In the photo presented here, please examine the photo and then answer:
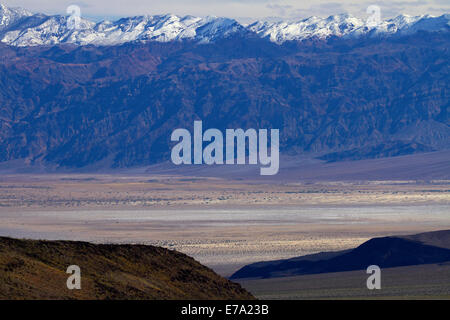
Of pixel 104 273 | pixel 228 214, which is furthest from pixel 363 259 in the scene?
pixel 228 214

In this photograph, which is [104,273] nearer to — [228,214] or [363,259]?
[363,259]

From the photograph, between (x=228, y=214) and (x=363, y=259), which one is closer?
(x=363, y=259)

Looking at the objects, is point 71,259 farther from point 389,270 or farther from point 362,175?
point 362,175

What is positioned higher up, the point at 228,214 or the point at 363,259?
the point at 363,259

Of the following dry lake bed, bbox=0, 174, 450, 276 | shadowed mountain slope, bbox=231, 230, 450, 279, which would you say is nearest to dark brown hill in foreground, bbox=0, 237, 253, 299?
shadowed mountain slope, bbox=231, 230, 450, 279

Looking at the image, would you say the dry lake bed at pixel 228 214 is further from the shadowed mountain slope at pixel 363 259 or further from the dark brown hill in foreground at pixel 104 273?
the dark brown hill in foreground at pixel 104 273

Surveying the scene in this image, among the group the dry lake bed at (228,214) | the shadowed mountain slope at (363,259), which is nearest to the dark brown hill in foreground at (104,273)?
the shadowed mountain slope at (363,259)
